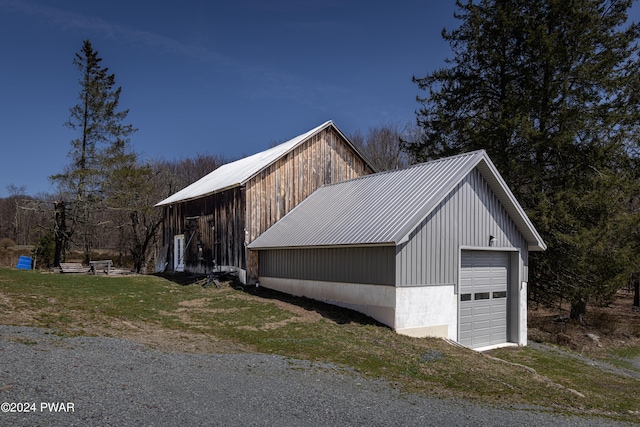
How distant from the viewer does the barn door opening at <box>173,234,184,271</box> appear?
23625 millimetres

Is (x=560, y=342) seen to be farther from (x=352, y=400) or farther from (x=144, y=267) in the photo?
(x=144, y=267)

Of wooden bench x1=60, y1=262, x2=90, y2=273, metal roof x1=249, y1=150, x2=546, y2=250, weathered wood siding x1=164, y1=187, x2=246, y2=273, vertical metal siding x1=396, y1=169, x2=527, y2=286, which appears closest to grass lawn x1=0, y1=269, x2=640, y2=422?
vertical metal siding x1=396, y1=169, x2=527, y2=286

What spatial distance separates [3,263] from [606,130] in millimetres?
35970

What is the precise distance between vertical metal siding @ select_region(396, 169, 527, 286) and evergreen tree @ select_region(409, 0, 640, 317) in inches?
180

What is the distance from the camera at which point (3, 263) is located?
32.4 meters

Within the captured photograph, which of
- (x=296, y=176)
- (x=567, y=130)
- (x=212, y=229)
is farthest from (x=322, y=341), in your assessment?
(x=567, y=130)

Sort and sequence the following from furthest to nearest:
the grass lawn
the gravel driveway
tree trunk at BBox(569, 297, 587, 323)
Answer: tree trunk at BBox(569, 297, 587, 323) < the grass lawn < the gravel driveway

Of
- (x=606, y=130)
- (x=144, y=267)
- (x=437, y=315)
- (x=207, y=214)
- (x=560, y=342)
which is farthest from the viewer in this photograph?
(x=144, y=267)

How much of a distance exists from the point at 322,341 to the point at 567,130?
13830mm

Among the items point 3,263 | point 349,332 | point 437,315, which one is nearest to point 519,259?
point 437,315

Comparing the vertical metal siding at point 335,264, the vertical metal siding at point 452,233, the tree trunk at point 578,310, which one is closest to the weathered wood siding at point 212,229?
the vertical metal siding at point 335,264

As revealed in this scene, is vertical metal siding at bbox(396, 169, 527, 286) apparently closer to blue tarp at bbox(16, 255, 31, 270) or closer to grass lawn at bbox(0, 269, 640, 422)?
grass lawn at bbox(0, 269, 640, 422)

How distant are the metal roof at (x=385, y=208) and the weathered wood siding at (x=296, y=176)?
0.82 metres

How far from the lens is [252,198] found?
1889 centimetres
